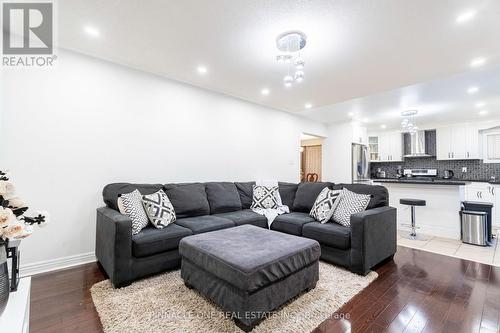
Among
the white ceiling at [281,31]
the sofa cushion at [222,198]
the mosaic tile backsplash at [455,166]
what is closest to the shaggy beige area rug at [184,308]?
the sofa cushion at [222,198]

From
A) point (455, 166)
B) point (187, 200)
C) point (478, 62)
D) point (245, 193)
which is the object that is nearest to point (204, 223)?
point (187, 200)

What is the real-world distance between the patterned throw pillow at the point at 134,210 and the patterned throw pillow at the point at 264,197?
70.1 inches

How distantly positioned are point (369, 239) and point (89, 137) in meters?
3.47

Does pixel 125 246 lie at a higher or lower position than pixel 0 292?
lower

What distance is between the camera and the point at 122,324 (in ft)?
5.35

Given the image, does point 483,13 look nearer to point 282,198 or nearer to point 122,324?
point 282,198

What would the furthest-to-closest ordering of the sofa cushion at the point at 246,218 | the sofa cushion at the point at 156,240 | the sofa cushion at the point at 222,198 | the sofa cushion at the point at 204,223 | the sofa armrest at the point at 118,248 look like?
1. the sofa cushion at the point at 222,198
2. the sofa cushion at the point at 246,218
3. the sofa cushion at the point at 204,223
4. the sofa cushion at the point at 156,240
5. the sofa armrest at the point at 118,248

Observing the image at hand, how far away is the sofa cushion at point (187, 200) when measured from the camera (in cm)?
303

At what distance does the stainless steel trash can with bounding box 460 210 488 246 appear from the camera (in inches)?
139

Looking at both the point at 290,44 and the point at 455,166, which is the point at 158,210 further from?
the point at 455,166

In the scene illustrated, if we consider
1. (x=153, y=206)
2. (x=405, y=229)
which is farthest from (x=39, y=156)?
(x=405, y=229)

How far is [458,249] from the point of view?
3361mm

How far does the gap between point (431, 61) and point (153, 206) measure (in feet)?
12.5

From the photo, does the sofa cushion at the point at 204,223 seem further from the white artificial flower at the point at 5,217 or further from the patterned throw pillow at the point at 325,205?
the white artificial flower at the point at 5,217
